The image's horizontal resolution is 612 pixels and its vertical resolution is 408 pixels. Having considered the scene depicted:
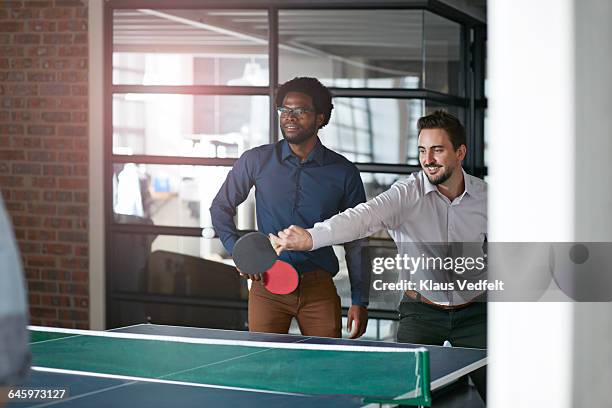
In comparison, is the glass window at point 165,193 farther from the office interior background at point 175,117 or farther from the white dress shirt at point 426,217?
the white dress shirt at point 426,217

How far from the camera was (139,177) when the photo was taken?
765 cm

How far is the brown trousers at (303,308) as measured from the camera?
225 inches

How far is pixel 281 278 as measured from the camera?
5.55 m

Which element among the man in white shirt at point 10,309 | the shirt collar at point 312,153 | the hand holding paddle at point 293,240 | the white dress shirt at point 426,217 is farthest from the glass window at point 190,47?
the man in white shirt at point 10,309

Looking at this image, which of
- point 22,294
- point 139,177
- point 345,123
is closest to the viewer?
point 22,294

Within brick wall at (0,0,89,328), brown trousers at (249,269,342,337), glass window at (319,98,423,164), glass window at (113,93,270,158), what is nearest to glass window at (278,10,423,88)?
glass window at (319,98,423,164)

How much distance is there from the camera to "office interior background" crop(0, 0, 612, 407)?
7.18 m

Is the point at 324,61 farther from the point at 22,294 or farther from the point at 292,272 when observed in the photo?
the point at 22,294

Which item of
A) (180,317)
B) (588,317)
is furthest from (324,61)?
(588,317)

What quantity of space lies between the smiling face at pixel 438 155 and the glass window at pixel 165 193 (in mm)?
2048

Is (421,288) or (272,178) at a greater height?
(272,178)

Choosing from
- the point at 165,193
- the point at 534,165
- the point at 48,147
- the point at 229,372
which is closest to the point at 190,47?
the point at 165,193

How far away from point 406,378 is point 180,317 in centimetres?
433

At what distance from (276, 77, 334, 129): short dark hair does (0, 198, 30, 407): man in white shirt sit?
4.34 m
